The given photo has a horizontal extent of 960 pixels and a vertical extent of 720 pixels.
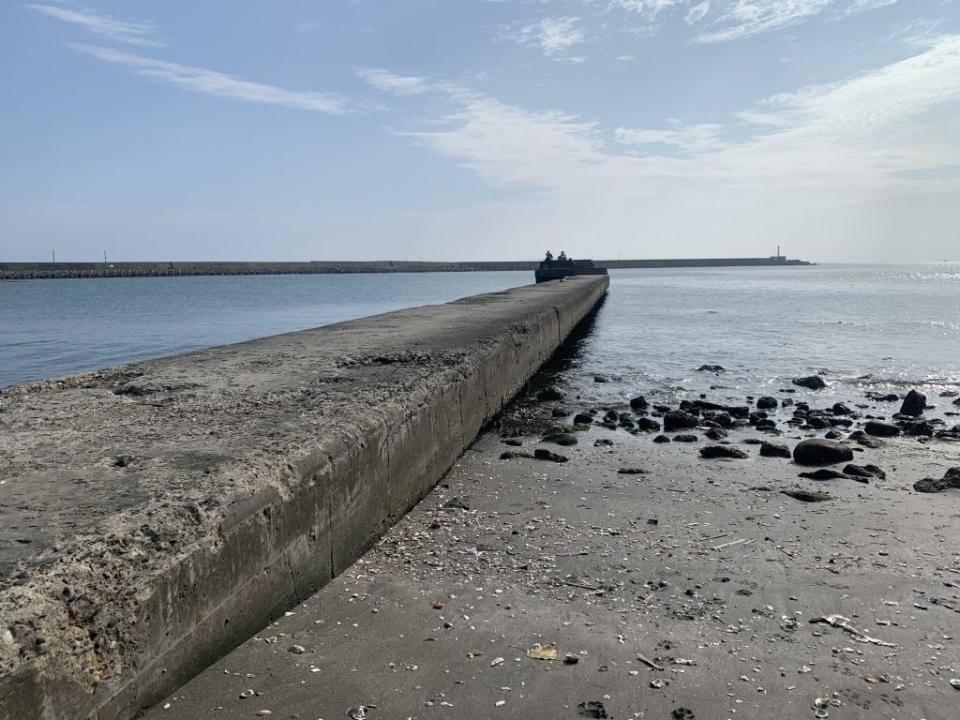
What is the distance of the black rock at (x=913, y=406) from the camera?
8.13 metres

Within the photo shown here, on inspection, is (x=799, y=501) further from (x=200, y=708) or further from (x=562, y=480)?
(x=200, y=708)

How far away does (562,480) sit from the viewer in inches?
200

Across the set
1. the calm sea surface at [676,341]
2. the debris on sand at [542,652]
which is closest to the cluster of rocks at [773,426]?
the calm sea surface at [676,341]

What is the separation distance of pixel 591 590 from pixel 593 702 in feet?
2.76

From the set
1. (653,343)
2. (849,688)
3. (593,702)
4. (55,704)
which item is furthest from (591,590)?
(653,343)

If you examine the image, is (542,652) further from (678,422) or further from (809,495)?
(678,422)

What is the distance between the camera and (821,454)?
223 inches

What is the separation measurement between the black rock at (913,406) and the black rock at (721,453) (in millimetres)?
3409

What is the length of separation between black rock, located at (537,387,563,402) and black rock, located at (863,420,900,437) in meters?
3.29

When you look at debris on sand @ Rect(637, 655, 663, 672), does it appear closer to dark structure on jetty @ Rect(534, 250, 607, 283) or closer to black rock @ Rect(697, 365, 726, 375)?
black rock @ Rect(697, 365, 726, 375)

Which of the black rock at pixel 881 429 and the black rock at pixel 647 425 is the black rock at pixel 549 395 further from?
the black rock at pixel 881 429

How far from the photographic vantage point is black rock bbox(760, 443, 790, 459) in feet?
19.4

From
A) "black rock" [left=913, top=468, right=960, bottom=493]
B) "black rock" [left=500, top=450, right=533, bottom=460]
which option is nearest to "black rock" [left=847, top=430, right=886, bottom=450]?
"black rock" [left=913, top=468, right=960, bottom=493]

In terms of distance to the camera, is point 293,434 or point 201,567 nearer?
point 201,567
